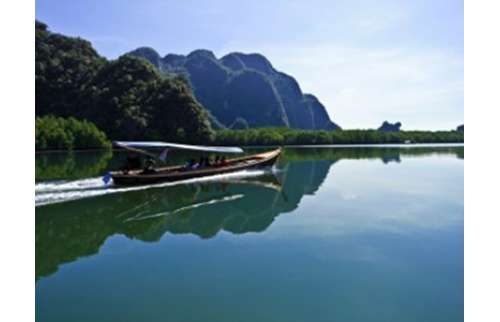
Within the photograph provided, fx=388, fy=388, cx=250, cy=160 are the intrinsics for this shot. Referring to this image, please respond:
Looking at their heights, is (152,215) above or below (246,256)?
above

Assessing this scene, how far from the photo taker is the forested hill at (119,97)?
5472cm

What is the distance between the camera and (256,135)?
68750 mm

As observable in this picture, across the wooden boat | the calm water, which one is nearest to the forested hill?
the wooden boat

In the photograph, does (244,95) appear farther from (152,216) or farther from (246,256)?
(246,256)

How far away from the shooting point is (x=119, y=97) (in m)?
57.2

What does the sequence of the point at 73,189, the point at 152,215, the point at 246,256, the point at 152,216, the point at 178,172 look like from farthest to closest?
the point at 178,172 < the point at 73,189 < the point at 152,215 < the point at 152,216 < the point at 246,256

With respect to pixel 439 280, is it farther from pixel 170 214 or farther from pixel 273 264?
pixel 170 214

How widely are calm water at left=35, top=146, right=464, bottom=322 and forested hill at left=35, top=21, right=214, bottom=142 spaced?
40.6m

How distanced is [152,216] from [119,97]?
49.3 meters

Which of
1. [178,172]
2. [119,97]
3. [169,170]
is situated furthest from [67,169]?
[119,97]

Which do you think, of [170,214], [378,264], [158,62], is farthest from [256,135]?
[158,62]

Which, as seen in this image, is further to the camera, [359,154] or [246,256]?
[359,154]

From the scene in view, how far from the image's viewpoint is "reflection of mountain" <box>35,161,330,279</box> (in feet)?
30.1

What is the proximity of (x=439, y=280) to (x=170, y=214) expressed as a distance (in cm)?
799
